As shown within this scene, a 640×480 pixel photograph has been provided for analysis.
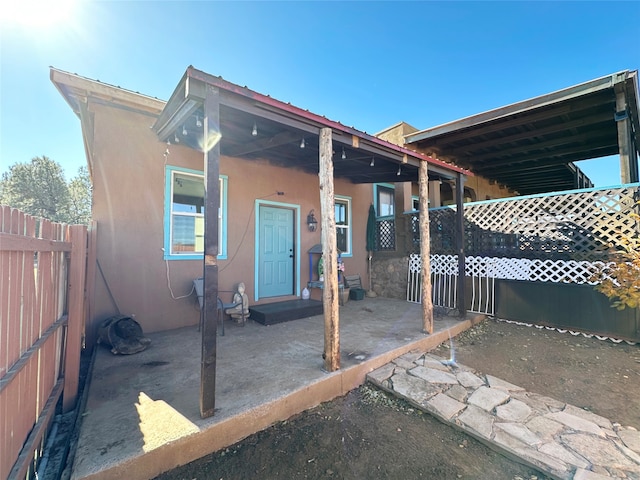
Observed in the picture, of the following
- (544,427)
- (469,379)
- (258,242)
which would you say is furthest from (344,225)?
(544,427)

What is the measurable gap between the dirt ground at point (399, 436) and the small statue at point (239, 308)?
2354 millimetres

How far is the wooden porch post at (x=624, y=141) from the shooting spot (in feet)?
A: 14.1

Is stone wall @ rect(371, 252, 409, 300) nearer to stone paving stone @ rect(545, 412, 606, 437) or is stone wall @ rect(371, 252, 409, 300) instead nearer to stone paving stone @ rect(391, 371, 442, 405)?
stone paving stone @ rect(391, 371, 442, 405)

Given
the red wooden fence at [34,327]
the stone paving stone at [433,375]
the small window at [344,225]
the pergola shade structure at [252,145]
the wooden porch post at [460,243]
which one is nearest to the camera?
the red wooden fence at [34,327]

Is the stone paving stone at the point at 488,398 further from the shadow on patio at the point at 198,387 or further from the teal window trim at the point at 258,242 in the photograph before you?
the teal window trim at the point at 258,242

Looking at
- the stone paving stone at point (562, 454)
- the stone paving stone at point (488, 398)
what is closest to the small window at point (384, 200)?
the stone paving stone at point (488, 398)

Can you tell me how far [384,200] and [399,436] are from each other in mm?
6676

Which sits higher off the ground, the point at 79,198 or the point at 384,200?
the point at 79,198

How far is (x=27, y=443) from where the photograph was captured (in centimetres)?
156

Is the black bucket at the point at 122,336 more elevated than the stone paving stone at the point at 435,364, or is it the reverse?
the black bucket at the point at 122,336

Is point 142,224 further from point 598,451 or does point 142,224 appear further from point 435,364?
point 598,451

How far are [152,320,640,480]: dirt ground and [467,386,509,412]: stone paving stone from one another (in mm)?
420

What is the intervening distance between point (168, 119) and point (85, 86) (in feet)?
4.40

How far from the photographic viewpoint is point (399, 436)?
2.20 meters
